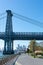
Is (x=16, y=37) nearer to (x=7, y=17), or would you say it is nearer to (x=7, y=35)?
(x=7, y=35)

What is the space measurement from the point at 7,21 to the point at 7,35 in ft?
25.8

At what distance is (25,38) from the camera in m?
113

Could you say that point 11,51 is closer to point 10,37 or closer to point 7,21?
point 10,37

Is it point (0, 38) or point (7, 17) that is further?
point (7, 17)

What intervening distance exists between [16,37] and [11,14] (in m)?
13.4

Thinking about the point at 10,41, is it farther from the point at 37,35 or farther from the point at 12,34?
the point at 37,35

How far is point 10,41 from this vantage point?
111m

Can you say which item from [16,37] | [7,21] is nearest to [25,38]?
[16,37]

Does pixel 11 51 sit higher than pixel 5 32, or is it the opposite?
pixel 5 32

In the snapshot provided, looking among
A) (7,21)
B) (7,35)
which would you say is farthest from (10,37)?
(7,21)

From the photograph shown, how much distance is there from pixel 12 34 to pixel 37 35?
12882 millimetres

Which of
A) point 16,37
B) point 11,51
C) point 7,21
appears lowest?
point 11,51

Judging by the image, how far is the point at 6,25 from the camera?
111 meters

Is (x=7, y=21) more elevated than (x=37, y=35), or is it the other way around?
(x=7, y=21)
